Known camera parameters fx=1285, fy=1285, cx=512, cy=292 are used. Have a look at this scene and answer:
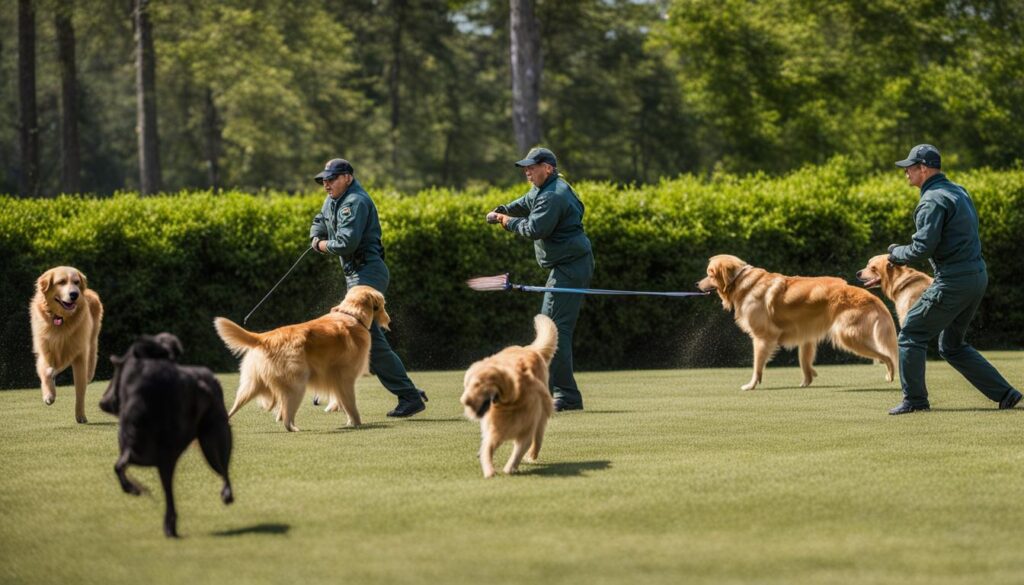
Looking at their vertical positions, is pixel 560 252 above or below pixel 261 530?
above

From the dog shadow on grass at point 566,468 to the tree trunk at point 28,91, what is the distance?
24767 millimetres

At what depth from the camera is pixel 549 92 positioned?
43531 millimetres

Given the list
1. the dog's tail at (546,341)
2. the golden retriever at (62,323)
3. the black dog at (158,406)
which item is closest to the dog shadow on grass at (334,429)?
the golden retriever at (62,323)

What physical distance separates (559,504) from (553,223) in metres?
4.73

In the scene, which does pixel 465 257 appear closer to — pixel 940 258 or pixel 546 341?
pixel 940 258

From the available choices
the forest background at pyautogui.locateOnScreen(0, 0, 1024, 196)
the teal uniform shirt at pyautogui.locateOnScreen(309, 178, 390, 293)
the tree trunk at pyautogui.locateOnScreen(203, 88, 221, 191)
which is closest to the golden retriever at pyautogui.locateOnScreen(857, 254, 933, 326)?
the teal uniform shirt at pyautogui.locateOnScreen(309, 178, 390, 293)

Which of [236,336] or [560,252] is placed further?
[560,252]

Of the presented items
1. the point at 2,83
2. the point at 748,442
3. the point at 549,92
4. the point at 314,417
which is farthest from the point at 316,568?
the point at 2,83

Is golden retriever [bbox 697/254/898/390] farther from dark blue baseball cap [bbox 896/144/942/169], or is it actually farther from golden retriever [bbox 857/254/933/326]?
dark blue baseball cap [bbox 896/144/942/169]

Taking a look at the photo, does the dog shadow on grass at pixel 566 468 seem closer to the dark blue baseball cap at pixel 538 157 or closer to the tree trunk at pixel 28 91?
the dark blue baseball cap at pixel 538 157

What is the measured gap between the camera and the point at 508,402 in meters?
7.37

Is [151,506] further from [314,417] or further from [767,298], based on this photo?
[767,298]

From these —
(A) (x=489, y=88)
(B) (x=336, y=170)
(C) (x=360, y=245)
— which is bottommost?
(C) (x=360, y=245)

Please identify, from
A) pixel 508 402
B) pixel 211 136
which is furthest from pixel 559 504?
pixel 211 136
